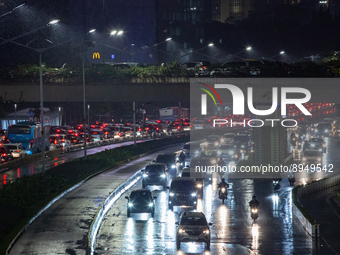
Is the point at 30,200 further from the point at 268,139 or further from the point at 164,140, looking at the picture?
the point at 164,140

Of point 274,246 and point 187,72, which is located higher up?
point 187,72

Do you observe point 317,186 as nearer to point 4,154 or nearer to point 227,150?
point 227,150

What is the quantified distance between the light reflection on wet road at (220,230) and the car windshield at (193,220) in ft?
3.34

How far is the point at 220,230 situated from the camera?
2508cm

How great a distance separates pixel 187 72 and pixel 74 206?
88.0 feet

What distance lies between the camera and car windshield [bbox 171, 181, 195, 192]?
3012 cm

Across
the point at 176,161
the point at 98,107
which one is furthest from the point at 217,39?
the point at 176,161

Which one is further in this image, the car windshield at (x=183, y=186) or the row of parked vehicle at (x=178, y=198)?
the car windshield at (x=183, y=186)

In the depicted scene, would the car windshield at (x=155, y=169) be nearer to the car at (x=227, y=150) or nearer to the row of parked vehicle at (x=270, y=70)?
the row of parked vehicle at (x=270, y=70)

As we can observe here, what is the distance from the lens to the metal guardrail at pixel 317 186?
36700 mm

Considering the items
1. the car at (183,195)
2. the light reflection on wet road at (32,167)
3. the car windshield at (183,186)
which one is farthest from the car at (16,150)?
the car at (183,195)

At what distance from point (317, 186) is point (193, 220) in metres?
20.9

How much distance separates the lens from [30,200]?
91.5 feet

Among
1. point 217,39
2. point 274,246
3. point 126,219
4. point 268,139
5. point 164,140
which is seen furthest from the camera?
point 217,39
